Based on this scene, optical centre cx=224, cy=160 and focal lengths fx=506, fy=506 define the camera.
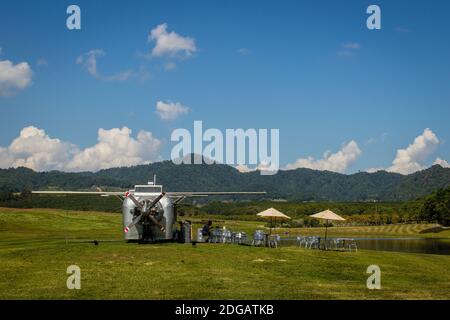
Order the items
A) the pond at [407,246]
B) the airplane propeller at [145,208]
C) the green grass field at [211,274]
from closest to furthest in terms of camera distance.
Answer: the green grass field at [211,274]
the airplane propeller at [145,208]
the pond at [407,246]

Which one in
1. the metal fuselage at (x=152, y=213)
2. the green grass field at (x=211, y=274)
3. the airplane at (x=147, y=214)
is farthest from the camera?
the metal fuselage at (x=152, y=213)

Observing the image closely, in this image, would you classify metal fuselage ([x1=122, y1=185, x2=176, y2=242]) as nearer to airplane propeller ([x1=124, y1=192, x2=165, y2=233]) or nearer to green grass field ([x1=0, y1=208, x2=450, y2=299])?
airplane propeller ([x1=124, y1=192, x2=165, y2=233])

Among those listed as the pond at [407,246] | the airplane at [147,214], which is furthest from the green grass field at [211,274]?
the pond at [407,246]

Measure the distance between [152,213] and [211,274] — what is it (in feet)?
45.2

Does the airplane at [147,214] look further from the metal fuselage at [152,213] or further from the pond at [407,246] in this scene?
the pond at [407,246]

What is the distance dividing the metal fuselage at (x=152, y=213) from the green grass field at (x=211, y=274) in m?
4.21

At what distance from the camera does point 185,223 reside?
39.0 metres

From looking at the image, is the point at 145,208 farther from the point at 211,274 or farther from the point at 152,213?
the point at 211,274

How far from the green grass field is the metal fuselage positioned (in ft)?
13.8

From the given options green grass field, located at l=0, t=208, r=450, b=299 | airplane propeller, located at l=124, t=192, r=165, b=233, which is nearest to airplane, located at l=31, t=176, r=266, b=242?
airplane propeller, located at l=124, t=192, r=165, b=233

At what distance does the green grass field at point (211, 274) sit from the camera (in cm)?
1844

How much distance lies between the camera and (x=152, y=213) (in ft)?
118

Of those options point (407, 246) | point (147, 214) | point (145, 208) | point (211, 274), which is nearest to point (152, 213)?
point (147, 214)
